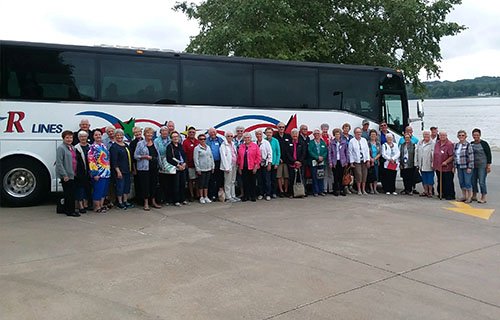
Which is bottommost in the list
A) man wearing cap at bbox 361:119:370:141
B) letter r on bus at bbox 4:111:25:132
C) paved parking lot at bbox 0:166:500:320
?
paved parking lot at bbox 0:166:500:320

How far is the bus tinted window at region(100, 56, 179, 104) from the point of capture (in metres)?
9.54

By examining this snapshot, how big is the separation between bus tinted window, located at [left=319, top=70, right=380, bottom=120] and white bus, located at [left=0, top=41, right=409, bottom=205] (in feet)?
0.09

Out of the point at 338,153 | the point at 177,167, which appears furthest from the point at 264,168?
the point at 177,167

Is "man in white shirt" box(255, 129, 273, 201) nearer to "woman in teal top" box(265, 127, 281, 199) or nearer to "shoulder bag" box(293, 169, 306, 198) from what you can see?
"woman in teal top" box(265, 127, 281, 199)

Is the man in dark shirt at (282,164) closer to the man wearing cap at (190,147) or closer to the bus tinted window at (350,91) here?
the bus tinted window at (350,91)

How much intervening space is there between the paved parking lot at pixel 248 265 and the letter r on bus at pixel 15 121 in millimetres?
1595

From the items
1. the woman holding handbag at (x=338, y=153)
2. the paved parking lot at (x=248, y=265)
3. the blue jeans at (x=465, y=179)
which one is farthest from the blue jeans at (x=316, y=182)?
the blue jeans at (x=465, y=179)

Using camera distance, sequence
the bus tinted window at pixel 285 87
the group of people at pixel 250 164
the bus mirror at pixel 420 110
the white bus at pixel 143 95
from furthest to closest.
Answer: the bus mirror at pixel 420 110, the bus tinted window at pixel 285 87, the white bus at pixel 143 95, the group of people at pixel 250 164

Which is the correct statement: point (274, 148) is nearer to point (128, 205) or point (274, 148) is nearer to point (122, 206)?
point (128, 205)

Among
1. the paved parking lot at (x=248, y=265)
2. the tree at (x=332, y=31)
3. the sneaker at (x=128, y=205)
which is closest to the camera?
the paved parking lot at (x=248, y=265)

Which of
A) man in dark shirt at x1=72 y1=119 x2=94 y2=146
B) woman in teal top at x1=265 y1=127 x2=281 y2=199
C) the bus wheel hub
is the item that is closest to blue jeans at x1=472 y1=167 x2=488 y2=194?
woman in teal top at x1=265 y1=127 x2=281 y2=199

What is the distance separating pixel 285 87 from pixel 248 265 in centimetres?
657

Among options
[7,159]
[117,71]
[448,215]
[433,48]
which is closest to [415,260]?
[448,215]

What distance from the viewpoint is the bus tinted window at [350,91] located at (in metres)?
11.7
